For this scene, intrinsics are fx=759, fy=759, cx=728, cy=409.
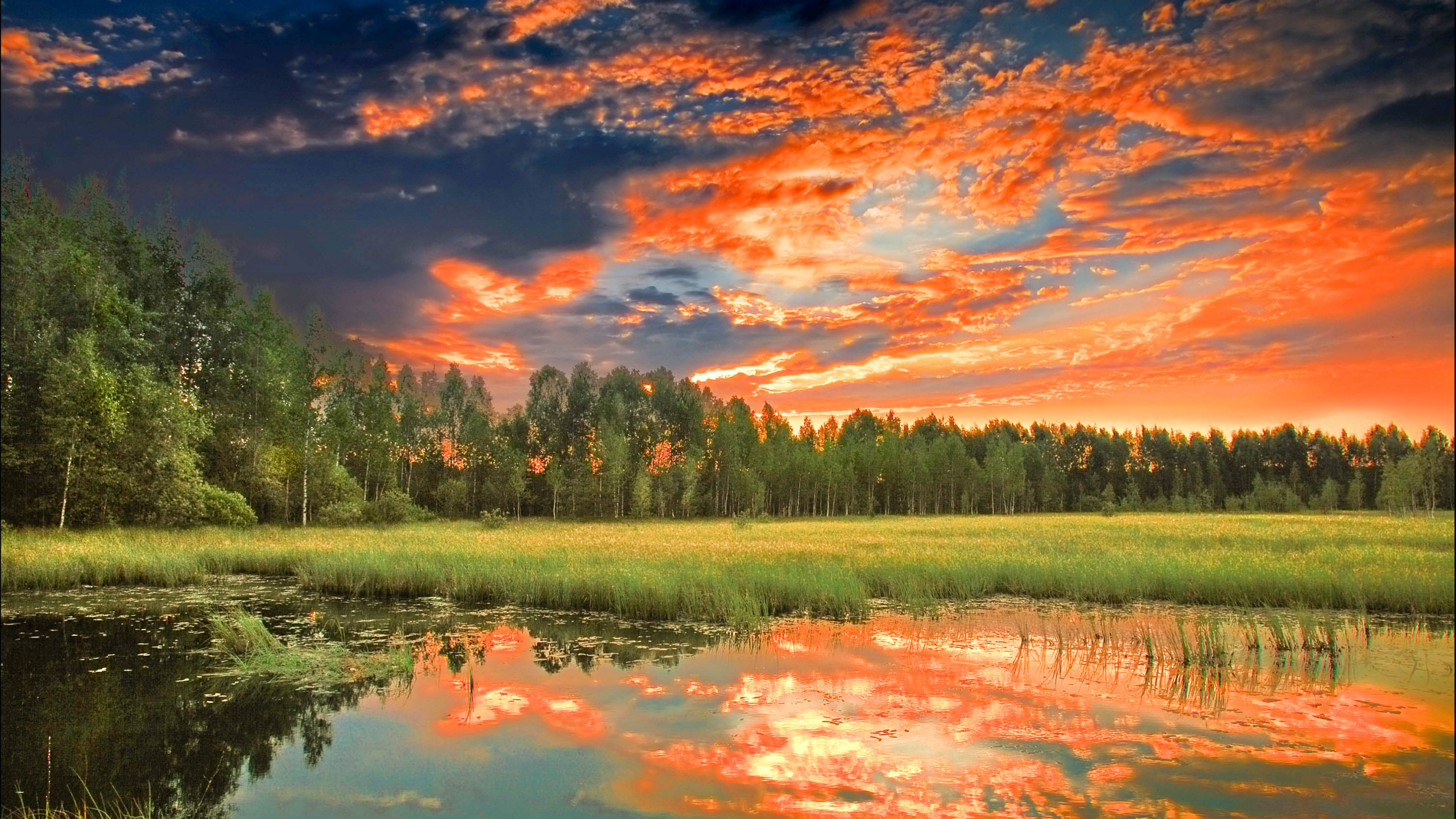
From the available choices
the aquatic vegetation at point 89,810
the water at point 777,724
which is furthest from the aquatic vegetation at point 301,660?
the aquatic vegetation at point 89,810

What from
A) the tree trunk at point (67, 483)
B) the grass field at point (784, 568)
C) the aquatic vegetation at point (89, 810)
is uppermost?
the tree trunk at point (67, 483)

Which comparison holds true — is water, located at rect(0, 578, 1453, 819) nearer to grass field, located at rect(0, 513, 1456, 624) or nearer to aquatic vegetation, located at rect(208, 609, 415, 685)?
aquatic vegetation, located at rect(208, 609, 415, 685)

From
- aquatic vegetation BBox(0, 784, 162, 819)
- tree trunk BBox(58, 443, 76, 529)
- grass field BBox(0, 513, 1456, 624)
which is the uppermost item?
tree trunk BBox(58, 443, 76, 529)

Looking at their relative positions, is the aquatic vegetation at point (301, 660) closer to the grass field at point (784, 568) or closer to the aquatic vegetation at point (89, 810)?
the aquatic vegetation at point (89, 810)

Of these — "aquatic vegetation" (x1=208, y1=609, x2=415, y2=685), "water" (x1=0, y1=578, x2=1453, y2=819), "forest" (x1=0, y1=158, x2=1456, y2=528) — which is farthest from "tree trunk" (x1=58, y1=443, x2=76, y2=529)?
"aquatic vegetation" (x1=208, y1=609, x2=415, y2=685)

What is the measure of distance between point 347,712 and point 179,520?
2842 cm

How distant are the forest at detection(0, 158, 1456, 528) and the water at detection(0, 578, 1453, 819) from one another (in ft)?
10.1

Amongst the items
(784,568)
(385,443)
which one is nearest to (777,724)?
(784,568)

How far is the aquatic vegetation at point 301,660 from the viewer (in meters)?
12.9

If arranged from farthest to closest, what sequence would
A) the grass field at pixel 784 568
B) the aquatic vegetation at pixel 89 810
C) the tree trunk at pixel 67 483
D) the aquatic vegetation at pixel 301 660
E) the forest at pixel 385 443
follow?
1. the forest at pixel 385 443
2. the tree trunk at pixel 67 483
3. the grass field at pixel 784 568
4. the aquatic vegetation at pixel 301 660
5. the aquatic vegetation at pixel 89 810

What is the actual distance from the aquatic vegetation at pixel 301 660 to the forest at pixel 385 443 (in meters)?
14.2

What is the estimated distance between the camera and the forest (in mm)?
29422

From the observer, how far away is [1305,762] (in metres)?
8.12

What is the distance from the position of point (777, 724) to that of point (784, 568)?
12070mm
